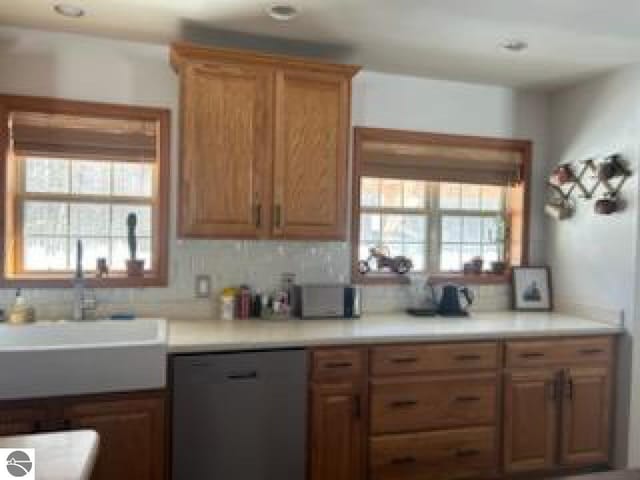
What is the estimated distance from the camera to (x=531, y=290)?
11.5 ft

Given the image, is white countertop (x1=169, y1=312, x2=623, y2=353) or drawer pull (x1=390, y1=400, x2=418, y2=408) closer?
white countertop (x1=169, y1=312, x2=623, y2=353)

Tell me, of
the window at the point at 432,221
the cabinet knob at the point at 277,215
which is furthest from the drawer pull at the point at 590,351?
the cabinet knob at the point at 277,215

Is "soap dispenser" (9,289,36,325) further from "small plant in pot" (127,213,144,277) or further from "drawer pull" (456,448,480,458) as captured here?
"drawer pull" (456,448,480,458)

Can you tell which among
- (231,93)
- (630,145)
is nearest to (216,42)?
(231,93)

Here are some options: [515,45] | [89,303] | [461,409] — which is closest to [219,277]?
[89,303]

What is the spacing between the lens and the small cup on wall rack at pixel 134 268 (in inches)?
112

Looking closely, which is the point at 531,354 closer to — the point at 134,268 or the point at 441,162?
the point at 441,162

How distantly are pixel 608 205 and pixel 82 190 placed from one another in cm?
301

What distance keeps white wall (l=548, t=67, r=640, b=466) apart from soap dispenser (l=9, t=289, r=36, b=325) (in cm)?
319

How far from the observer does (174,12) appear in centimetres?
242

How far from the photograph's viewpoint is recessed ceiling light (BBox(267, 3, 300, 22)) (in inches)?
91.7

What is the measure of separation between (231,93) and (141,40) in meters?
0.62

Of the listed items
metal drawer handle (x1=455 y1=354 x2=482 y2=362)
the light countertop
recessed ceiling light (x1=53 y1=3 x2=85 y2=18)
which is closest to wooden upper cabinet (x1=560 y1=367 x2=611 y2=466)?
metal drawer handle (x1=455 y1=354 x2=482 y2=362)

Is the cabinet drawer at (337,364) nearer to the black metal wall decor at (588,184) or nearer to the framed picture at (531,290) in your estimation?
the framed picture at (531,290)
